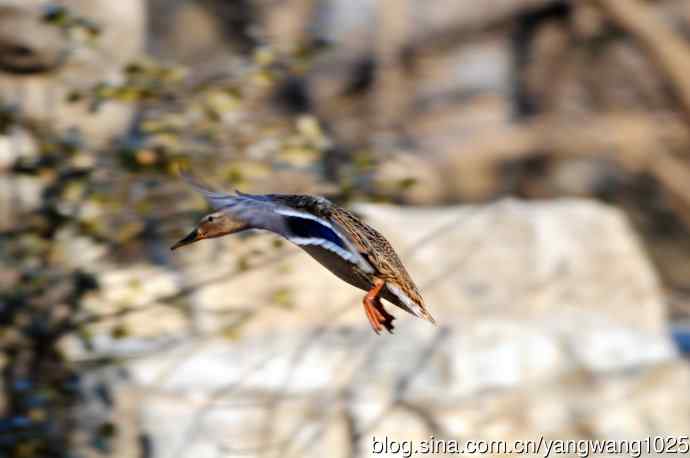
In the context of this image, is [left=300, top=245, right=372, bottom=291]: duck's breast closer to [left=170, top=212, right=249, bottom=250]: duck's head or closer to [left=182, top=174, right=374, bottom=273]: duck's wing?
[left=182, top=174, right=374, bottom=273]: duck's wing

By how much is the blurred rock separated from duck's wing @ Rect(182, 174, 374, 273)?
2.03 metres

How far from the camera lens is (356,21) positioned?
32.5 ft

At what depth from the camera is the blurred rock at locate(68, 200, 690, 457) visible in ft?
14.8

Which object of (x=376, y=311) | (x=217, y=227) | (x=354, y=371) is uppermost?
(x=217, y=227)

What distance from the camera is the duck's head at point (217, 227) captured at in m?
2.18

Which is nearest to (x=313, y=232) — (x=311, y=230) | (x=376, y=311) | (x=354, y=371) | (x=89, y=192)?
(x=311, y=230)

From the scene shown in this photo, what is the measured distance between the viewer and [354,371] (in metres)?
4.74

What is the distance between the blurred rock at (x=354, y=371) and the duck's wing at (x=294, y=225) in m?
2.03

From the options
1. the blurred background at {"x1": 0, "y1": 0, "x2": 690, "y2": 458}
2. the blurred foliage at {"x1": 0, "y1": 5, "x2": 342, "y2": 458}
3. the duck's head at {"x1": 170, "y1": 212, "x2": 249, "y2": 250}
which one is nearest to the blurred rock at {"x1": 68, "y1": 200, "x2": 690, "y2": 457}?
the blurred background at {"x1": 0, "y1": 0, "x2": 690, "y2": 458}

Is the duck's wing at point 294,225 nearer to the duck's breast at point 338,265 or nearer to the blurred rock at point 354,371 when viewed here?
the duck's breast at point 338,265

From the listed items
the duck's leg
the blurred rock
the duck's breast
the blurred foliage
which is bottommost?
the blurred rock

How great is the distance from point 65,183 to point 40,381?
68cm

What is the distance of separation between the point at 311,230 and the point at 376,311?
0.19 metres

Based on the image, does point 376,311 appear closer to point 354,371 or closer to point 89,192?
point 89,192
